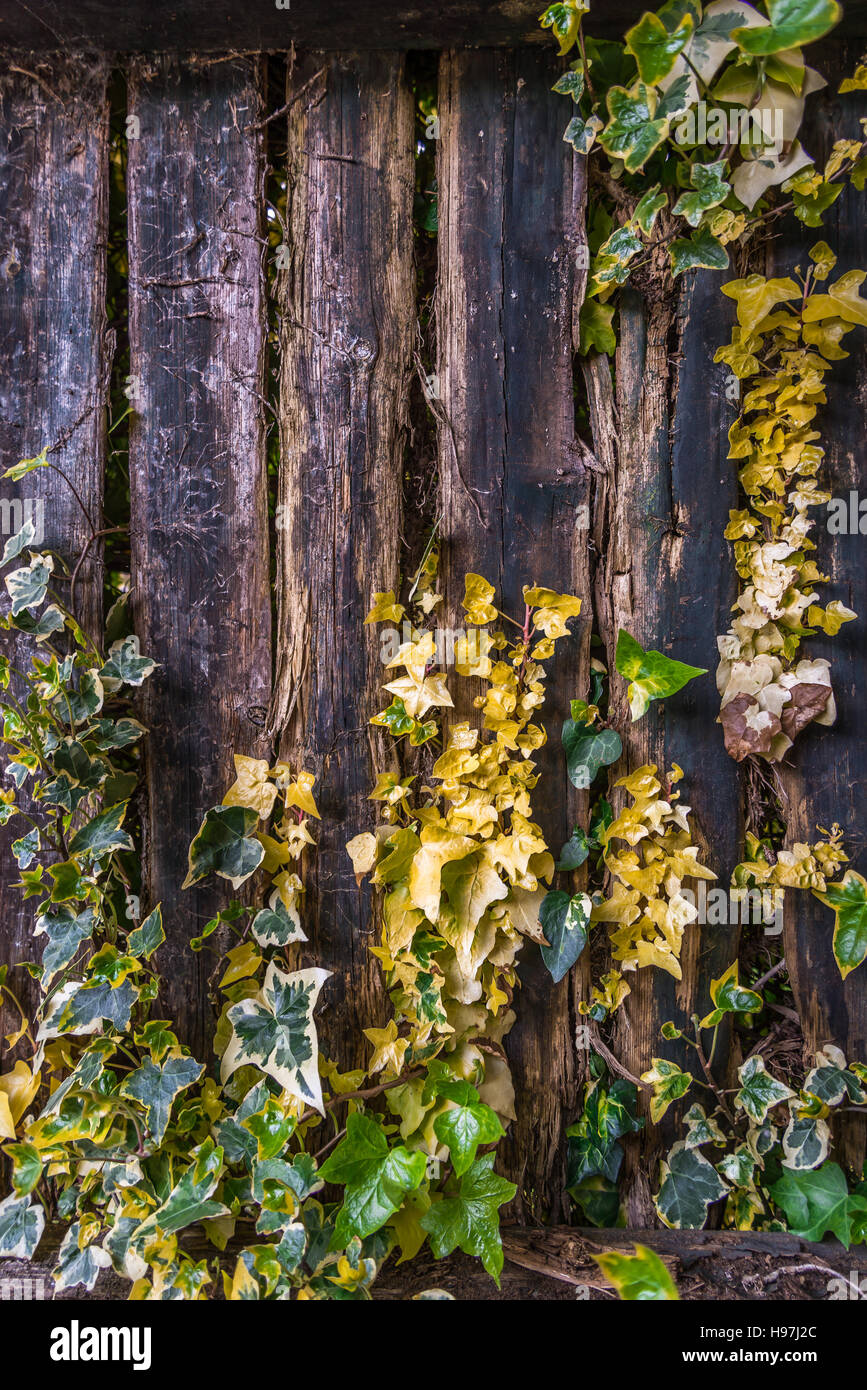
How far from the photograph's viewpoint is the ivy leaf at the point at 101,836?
112 centimetres

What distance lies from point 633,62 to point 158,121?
Result: 33.0 inches

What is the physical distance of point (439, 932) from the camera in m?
1.14

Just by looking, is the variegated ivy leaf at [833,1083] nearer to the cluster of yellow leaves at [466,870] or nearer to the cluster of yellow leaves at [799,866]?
the cluster of yellow leaves at [799,866]

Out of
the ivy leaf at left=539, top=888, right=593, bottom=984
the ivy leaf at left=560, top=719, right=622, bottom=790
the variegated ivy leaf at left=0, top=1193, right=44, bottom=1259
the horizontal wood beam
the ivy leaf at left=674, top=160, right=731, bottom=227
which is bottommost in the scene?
the variegated ivy leaf at left=0, top=1193, right=44, bottom=1259

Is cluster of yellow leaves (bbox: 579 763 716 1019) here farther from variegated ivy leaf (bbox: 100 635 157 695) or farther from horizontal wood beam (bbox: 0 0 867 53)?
horizontal wood beam (bbox: 0 0 867 53)

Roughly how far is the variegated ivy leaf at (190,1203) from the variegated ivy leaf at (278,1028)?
4.7 inches

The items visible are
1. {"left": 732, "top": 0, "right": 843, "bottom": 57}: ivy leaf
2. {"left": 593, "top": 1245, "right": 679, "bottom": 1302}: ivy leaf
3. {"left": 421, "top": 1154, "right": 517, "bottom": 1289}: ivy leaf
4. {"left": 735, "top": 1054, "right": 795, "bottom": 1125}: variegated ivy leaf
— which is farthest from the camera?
{"left": 735, "top": 1054, "right": 795, "bottom": 1125}: variegated ivy leaf

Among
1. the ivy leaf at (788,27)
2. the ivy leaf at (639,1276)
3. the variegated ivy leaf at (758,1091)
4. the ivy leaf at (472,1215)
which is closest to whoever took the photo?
the ivy leaf at (639,1276)

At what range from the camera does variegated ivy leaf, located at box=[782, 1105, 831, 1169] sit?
118cm

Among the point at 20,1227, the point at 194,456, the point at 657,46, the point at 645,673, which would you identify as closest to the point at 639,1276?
the point at 645,673

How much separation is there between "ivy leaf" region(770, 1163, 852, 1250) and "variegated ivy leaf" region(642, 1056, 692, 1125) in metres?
0.25

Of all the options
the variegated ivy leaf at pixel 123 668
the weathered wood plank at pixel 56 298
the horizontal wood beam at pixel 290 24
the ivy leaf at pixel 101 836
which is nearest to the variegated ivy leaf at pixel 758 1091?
the ivy leaf at pixel 101 836

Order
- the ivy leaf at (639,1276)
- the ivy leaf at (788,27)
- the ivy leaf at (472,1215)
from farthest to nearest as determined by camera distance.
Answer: the ivy leaf at (472,1215) < the ivy leaf at (788,27) < the ivy leaf at (639,1276)

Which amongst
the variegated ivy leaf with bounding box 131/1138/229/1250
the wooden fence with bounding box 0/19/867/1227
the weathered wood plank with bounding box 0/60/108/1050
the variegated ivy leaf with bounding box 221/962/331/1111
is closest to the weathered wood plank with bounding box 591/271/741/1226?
the wooden fence with bounding box 0/19/867/1227
